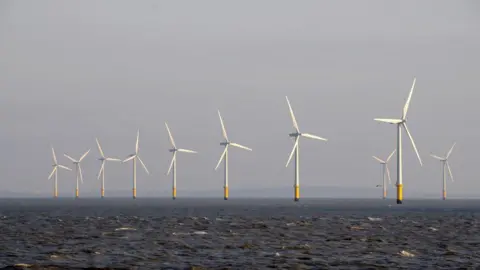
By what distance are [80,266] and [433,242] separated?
3125cm

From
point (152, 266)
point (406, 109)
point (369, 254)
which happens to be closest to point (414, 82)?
point (406, 109)

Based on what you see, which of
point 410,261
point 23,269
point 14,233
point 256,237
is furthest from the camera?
point 14,233

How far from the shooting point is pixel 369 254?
5522 cm

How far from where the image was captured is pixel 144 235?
7556 centimetres

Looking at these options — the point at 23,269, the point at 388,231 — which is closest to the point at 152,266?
the point at 23,269

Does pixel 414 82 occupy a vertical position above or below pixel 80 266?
above

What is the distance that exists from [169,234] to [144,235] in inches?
96.7

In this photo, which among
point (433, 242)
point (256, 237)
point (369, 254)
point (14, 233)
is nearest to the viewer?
point (369, 254)

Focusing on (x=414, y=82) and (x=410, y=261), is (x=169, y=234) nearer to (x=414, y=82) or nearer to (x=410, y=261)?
(x=410, y=261)

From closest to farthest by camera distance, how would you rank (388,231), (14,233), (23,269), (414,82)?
(23,269), (14,233), (388,231), (414,82)

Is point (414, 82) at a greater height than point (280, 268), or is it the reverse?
point (414, 82)

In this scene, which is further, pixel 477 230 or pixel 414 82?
pixel 414 82

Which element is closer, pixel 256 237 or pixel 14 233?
pixel 256 237

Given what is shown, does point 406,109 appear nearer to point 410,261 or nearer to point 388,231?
→ point 388,231
